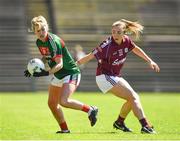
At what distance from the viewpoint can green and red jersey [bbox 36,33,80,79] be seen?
10680 mm

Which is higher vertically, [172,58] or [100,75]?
[100,75]

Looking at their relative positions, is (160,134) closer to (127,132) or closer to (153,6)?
(127,132)

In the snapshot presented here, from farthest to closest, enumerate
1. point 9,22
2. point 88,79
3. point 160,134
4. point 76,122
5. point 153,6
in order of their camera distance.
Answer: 1. point 153,6
2. point 9,22
3. point 88,79
4. point 76,122
5. point 160,134

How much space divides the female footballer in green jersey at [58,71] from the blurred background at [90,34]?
16.0 meters

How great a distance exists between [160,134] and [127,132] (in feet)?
2.26

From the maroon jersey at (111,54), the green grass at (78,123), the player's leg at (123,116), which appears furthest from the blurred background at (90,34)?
the maroon jersey at (111,54)

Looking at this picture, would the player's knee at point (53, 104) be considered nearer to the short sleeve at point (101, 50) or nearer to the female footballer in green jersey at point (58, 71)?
the female footballer in green jersey at point (58, 71)

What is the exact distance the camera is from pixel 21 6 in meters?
30.6

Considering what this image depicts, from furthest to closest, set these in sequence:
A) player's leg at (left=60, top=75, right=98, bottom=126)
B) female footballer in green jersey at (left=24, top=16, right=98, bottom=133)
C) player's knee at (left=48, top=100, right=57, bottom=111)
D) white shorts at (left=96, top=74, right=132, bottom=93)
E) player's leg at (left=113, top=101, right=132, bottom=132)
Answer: player's leg at (left=113, top=101, right=132, bottom=132), white shorts at (left=96, top=74, right=132, bottom=93), player's knee at (left=48, top=100, right=57, bottom=111), player's leg at (left=60, top=75, right=98, bottom=126), female footballer in green jersey at (left=24, top=16, right=98, bottom=133)


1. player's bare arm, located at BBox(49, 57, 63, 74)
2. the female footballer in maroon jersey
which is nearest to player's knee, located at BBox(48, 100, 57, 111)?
player's bare arm, located at BBox(49, 57, 63, 74)

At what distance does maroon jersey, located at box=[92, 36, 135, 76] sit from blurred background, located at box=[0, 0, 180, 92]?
52.1 feet

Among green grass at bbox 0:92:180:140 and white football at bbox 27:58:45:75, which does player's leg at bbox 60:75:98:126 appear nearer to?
green grass at bbox 0:92:180:140

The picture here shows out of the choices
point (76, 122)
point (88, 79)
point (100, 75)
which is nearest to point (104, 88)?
point (100, 75)

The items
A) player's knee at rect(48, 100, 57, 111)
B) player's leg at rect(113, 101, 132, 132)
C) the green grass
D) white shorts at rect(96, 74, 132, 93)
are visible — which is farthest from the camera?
player's leg at rect(113, 101, 132, 132)
